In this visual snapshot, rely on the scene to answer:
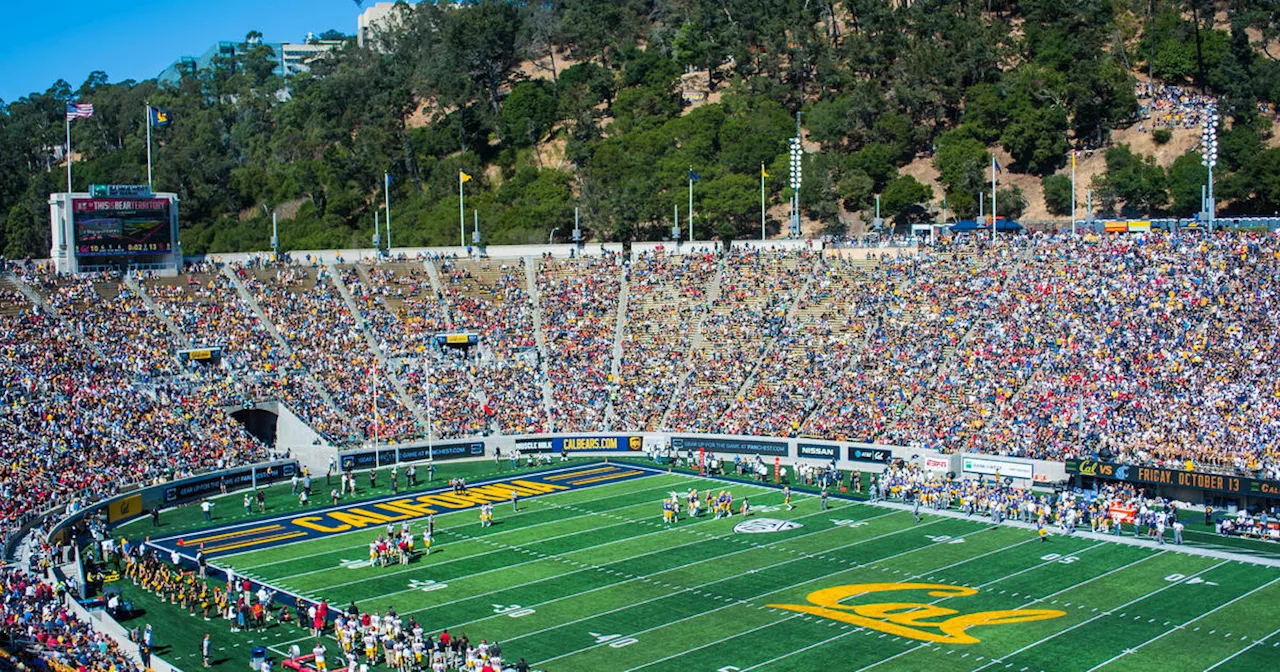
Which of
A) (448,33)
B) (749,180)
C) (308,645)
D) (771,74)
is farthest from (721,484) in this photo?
(448,33)

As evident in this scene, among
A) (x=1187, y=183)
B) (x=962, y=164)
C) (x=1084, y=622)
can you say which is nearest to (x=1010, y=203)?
(x=962, y=164)

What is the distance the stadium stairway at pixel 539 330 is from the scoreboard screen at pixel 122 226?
62.1ft

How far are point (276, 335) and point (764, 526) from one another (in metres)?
30.3

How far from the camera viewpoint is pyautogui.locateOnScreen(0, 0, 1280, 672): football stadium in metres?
Answer: 30.9

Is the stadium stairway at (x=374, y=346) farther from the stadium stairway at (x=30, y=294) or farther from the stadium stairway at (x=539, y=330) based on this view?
the stadium stairway at (x=30, y=294)

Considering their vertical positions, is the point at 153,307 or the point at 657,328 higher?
the point at 153,307

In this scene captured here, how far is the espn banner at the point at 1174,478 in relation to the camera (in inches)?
1551

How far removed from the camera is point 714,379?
191 ft

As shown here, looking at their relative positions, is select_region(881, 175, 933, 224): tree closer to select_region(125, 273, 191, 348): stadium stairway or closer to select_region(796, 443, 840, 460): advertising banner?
select_region(796, 443, 840, 460): advertising banner

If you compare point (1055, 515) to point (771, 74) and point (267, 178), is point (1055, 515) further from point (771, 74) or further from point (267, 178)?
point (267, 178)

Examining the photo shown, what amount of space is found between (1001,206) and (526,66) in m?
59.4

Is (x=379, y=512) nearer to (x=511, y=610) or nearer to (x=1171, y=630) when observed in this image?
(x=511, y=610)

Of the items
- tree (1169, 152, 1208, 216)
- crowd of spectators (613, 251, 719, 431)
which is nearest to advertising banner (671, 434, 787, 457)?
crowd of spectators (613, 251, 719, 431)

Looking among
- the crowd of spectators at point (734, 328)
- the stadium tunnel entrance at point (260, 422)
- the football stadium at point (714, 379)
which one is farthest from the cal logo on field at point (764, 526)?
the stadium tunnel entrance at point (260, 422)
